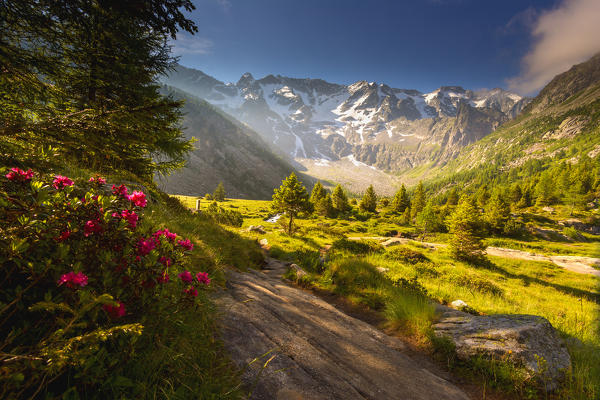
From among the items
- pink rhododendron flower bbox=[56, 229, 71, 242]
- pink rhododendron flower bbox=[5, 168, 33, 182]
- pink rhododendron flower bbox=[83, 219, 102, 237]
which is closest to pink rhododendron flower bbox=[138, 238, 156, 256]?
pink rhododendron flower bbox=[83, 219, 102, 237]

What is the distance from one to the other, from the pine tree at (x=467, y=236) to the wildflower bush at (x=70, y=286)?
1323 inches

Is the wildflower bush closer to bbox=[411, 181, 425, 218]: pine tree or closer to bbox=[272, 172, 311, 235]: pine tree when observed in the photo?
bbox=[272, 172, 311, 235]: pine tree

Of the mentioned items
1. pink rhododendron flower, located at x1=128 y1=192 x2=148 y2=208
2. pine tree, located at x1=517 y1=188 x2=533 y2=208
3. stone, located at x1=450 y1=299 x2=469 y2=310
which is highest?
pine tree, located at x1=517 y1=188 x2=533 y2=208

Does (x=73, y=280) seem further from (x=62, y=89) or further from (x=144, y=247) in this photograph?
(x=62, y=89)

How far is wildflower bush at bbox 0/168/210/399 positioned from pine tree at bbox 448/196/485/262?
110 feet

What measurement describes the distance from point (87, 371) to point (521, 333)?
644cm

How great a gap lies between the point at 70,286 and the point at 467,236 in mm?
34779

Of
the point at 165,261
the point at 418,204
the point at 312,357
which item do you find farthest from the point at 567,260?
the point at 165,261

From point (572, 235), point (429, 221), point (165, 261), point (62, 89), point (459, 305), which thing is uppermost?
point (62, 89)

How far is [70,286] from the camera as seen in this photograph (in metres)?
1.51

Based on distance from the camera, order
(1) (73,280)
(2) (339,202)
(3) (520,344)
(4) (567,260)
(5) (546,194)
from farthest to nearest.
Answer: (5) (546,194)
(2) (339,202)
(4) (567,260)
(3) (520,344)
(1) (73,280)

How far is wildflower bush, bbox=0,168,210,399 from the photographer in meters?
1.27

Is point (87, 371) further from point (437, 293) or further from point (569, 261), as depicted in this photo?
point (569, 261)

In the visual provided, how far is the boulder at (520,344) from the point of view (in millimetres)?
3763
